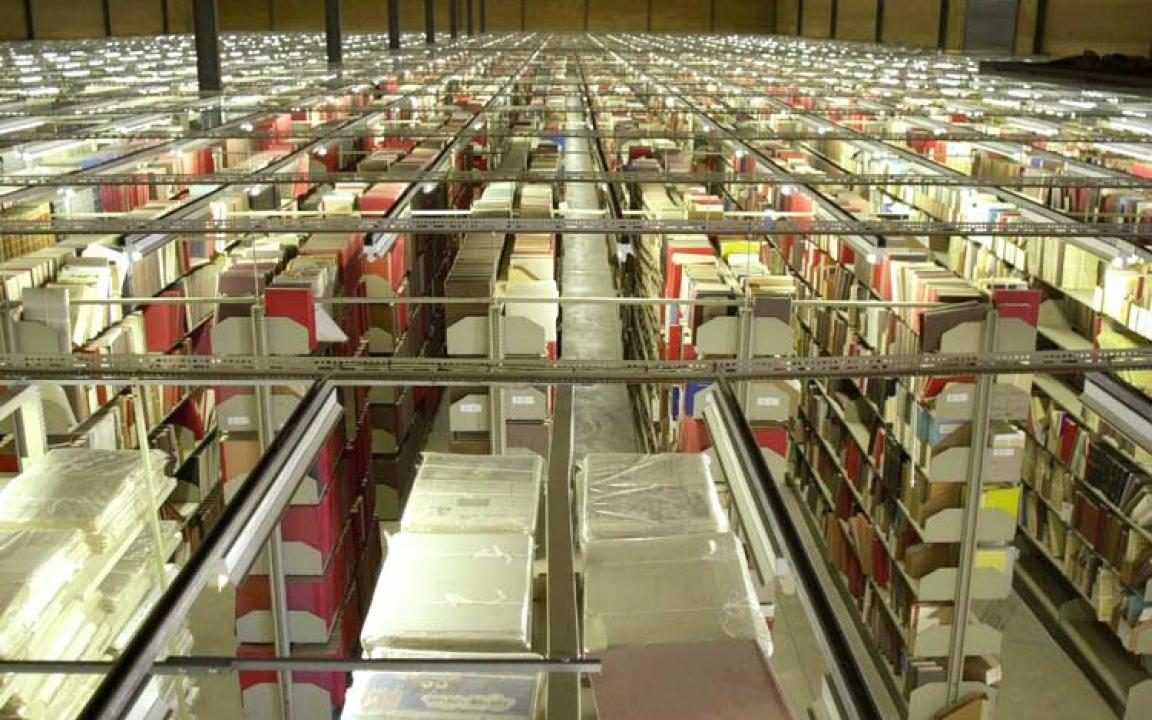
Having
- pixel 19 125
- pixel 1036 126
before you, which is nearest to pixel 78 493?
pixel 19 125

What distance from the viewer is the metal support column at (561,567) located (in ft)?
5.90

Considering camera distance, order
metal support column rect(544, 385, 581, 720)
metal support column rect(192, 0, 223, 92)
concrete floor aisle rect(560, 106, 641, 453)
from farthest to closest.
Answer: metal support column rect(192, 0, 223, 92), concrete floor aisle rect(560, 106, 641, 453), metal support column rect(544, 385, 581, 720)

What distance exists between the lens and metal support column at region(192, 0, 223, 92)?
11.4 m

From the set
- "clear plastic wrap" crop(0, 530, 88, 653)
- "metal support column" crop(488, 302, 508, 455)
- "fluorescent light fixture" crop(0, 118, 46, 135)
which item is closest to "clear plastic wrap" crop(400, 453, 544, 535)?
"clear plastic wrap" crop(0, 530, 88, 653)

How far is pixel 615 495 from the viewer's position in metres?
2.59

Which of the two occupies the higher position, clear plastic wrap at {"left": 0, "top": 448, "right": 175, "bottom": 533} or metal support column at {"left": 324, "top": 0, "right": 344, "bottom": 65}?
metal support column at {"left": 324, "top": 0, "right": 344, "bottom": 65}

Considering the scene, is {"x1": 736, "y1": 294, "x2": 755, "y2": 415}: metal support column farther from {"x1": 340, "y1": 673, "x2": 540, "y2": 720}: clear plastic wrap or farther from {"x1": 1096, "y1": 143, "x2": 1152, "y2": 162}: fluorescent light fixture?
{"x1": 1096, "y1": 143, "x2": 1152, "y2": 162}: fluorescent light fixture

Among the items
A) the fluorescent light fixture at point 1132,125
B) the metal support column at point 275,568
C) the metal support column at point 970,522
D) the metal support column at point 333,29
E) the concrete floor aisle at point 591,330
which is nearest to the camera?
the metal support column at point 275,568

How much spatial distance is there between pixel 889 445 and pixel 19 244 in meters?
4.94

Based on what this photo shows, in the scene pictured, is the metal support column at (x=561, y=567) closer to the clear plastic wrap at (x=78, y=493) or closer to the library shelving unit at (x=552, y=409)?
the library shelving unit at (x=552, y=409)

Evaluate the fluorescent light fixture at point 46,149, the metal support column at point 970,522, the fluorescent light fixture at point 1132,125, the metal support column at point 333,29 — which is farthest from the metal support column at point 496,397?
the metal support column at point 333,29

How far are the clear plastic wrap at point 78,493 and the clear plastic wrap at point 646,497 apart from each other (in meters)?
1.08

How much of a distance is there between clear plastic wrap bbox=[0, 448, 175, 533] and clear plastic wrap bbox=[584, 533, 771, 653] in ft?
3.96

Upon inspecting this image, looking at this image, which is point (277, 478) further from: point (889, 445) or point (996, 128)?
point (996, 128)
